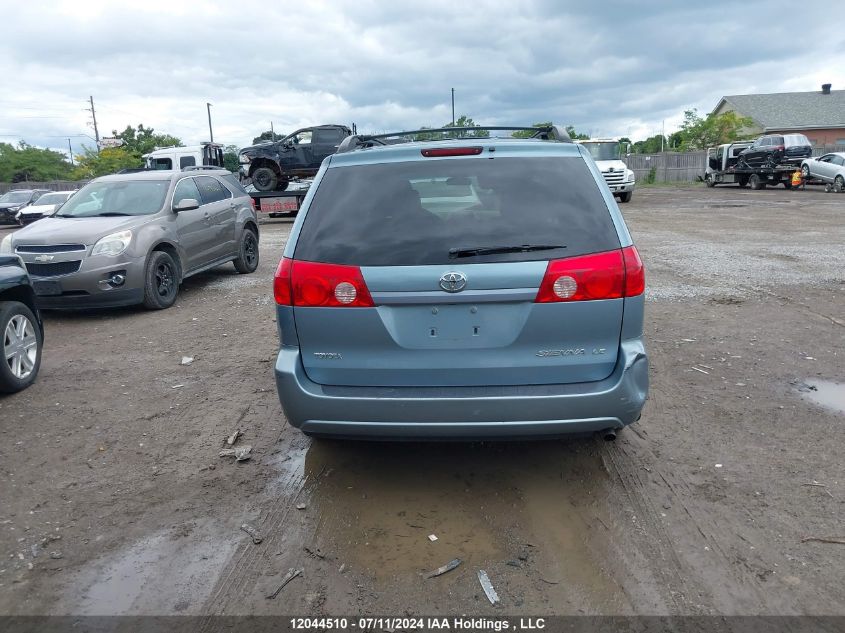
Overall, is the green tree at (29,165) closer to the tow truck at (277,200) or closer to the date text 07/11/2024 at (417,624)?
the tow truck at (277,200)

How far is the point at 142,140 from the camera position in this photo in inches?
2864

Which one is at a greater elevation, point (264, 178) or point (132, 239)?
point (264, 178)

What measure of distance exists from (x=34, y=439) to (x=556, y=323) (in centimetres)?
372

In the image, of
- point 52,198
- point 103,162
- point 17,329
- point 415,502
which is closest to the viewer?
point 415,502

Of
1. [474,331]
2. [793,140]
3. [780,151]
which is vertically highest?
[793,140]

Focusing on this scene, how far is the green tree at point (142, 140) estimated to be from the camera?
70375mm

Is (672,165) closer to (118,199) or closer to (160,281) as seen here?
(118,199)

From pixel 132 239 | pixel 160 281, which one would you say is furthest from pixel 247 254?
pixel 132 239

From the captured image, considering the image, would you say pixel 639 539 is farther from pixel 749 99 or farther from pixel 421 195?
pixel 749 99

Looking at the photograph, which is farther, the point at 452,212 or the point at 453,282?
Answer: the point at 452,212

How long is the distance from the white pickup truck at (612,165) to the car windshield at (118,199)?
63.1 ft

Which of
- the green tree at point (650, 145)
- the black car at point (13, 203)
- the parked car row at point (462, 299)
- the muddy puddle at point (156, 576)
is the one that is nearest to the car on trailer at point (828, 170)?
the parked car row at point (462, 299)

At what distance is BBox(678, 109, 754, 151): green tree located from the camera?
53.2 metres

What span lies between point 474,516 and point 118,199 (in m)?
7.91
